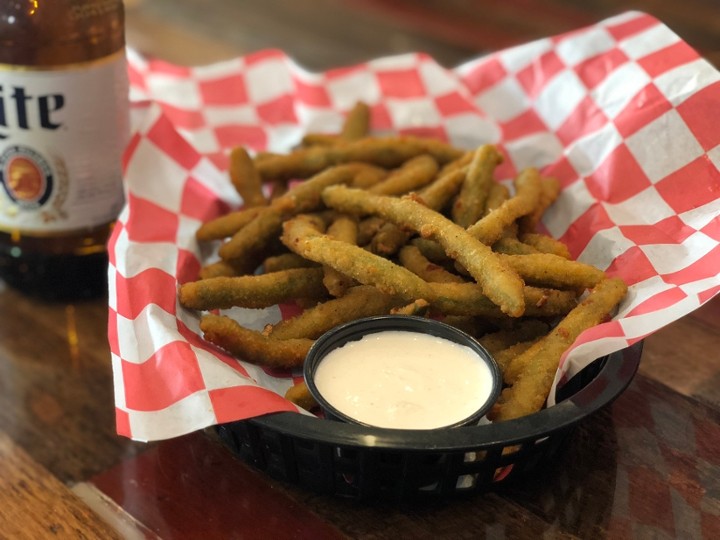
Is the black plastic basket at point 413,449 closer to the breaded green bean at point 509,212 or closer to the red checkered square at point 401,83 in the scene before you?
the breaded green bean at point 509,212

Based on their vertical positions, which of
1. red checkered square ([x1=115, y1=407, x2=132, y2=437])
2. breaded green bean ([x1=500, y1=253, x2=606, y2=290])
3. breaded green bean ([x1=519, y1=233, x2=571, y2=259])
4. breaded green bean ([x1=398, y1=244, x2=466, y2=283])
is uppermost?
breaded green bean ([x1=500, y1=253, x2=606, y2=290])

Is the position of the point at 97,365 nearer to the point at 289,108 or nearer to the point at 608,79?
the point at 289,108

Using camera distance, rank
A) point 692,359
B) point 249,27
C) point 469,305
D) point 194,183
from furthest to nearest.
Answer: point 249,27 < point 194,183 < point 692,359 < point 469,305

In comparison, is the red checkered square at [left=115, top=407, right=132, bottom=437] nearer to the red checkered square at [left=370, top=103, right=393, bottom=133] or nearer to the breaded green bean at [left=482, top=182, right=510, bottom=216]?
the breaded green bean at [left=482, top=182, right=510, bottom=216]

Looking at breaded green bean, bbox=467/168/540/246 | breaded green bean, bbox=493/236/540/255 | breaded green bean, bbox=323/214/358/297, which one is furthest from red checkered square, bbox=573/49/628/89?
breaded green bean, bbox=323/214/358/297

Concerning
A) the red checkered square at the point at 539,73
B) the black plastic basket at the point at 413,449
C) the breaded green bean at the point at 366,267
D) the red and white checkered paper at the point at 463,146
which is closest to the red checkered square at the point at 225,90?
the red and white checkered paper at the point at 463,146

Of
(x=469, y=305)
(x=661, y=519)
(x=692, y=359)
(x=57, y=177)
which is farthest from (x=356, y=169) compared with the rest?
(x=661, y=519)

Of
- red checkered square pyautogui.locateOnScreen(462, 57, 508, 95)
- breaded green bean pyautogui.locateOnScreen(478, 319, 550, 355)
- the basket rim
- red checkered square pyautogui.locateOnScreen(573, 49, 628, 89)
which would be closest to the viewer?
the basket rim
